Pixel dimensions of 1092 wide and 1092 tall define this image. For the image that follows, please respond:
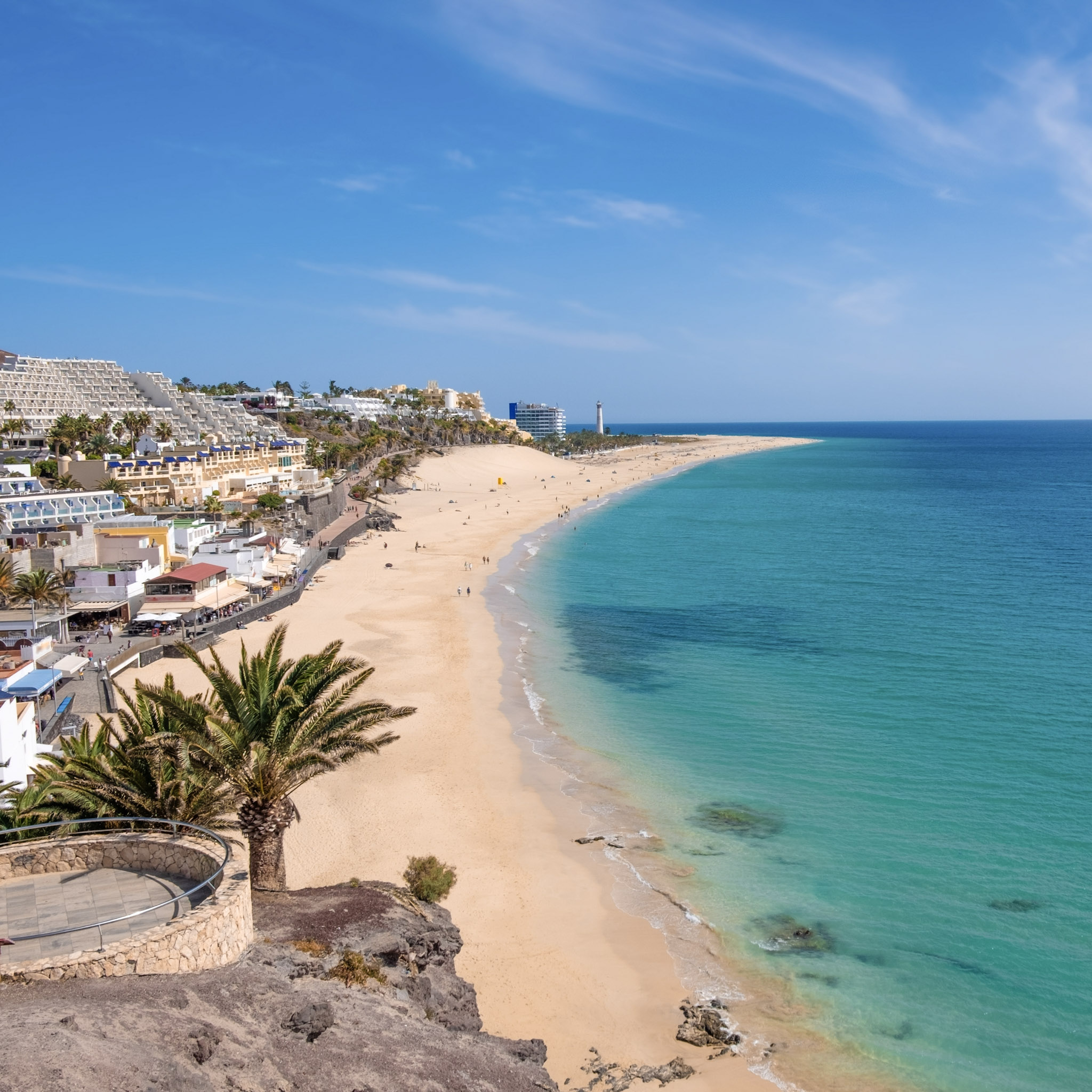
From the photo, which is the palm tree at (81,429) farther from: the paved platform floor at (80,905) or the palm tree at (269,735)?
the paved platform floor at (80,905)

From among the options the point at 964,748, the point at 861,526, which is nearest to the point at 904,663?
the point at 964,748

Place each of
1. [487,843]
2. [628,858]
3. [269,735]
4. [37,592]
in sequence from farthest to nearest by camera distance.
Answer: [37,592] → [487,843] → [628,858] → [269,735]

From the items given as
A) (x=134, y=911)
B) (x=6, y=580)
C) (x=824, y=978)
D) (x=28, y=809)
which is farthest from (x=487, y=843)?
(x=6, y=580)

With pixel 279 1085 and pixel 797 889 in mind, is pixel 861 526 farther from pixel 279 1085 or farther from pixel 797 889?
pixel 279 1085

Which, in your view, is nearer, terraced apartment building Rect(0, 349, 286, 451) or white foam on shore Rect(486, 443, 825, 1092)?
white foam on shore Rect(486, 443, 825, 1092)

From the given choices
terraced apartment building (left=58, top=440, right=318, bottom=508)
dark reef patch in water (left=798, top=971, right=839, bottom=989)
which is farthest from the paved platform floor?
terraced apartment building (left=58, top=440, right=318, bottom=508)

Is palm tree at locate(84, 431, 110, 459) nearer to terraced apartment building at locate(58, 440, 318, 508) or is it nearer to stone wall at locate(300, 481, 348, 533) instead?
terraced apartment building at locate(58, 440, 318, 508)

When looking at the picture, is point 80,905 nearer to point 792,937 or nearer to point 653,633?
point 792,937
